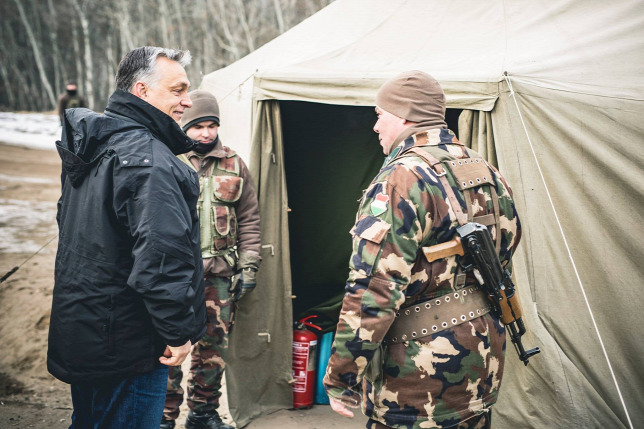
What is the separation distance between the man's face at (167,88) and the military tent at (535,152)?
143cm

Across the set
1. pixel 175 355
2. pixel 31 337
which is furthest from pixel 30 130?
pixel 175 355

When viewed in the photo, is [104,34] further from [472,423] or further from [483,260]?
[472,423]

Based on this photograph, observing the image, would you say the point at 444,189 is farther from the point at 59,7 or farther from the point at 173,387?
the point at 59,7

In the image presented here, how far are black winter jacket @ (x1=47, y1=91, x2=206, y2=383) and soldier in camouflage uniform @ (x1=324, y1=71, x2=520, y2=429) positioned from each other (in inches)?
24.2

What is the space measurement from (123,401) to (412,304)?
113cm

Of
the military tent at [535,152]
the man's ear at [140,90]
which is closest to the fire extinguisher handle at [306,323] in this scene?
the military tent at [535,152]

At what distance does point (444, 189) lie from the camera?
197cm

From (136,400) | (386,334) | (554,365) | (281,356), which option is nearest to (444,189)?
(386,334)

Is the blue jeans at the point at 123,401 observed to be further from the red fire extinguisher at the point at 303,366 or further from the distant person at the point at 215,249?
the red fire extinguisher at the point at 303,366

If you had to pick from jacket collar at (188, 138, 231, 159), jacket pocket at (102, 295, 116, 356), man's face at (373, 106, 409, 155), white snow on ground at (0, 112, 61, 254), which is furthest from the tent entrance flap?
white snow on ground at (0, 112, 61, 254)

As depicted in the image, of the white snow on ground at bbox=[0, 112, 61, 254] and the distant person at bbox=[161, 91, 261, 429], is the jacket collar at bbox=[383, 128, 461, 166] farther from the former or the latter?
the white snow on ground at bbox=[0, 112, 61, 254]

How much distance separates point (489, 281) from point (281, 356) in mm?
2259

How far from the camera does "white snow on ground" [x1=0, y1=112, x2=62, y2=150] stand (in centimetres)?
1533

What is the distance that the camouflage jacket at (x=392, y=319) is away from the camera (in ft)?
6.13
